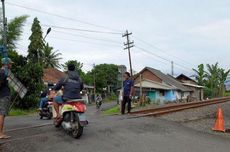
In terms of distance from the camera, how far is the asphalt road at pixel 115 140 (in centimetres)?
852

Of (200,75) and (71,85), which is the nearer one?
(71,85)

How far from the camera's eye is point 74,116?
940cm

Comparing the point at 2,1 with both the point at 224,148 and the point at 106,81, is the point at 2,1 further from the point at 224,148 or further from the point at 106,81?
the point at 106,81

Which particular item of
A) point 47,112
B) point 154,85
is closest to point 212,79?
point 154,85

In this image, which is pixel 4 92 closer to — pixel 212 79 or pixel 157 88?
pixel 157 88

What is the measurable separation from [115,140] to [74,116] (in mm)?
1186

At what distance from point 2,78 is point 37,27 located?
4548cm

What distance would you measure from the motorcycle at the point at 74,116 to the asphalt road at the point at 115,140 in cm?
21

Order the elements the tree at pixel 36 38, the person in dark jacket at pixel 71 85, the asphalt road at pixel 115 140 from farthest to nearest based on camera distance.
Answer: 1. the tree at pixel 36 38
2. the person in dark jacket at pixel 71 85
3. the asphalt road at pixel 115 140

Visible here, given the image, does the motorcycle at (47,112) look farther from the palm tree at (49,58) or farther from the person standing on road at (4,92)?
the palm tree at (49,58)

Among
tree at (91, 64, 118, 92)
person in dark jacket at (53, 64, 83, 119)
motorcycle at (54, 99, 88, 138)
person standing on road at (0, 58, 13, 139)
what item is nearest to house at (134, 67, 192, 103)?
tree at (91, 64, 118, 92)

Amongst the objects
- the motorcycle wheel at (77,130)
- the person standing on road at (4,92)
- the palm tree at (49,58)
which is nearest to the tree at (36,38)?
the palm tree at (49,58)

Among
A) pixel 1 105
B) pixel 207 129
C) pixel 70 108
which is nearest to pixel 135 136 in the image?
pixel 70 108

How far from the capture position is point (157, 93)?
62.9m
